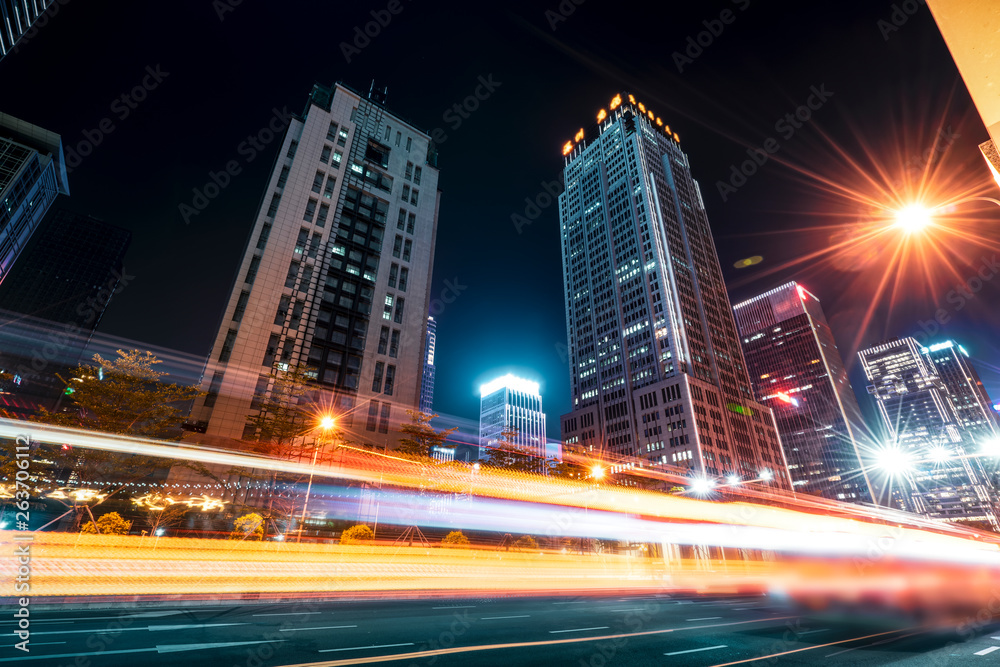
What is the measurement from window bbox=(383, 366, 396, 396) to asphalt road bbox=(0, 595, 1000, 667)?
36.8m

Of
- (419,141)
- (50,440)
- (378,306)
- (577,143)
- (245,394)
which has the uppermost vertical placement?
(577,143)

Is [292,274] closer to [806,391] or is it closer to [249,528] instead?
[249,528]

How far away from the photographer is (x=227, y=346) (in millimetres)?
45594

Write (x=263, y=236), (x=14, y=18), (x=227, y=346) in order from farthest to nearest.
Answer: (x=263, y=236) < (x=227, y=346) < (x=14, y=18)

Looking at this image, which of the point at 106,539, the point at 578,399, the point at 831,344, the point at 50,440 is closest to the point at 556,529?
the point at 106,539

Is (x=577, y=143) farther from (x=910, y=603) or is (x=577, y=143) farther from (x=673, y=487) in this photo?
(x=910, y=603)

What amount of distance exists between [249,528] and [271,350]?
2400cm

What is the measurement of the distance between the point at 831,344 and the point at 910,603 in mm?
226034

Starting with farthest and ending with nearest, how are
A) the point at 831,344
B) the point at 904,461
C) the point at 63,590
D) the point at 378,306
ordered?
the point at 831,344 → the point at 378,306 → the point at 904,461 → the point at 63,590

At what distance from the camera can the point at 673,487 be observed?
82.0 meters

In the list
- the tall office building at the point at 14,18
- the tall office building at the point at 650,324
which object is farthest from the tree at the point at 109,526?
the tall office building at the point at 650,324

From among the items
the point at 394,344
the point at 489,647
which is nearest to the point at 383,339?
the point at 394,344

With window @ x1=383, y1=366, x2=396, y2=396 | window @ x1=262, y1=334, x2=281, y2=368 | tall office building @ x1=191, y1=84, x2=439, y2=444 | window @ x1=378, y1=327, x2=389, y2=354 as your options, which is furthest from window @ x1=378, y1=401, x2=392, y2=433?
window @ x1=262, y1=334, x2=281, y2=368

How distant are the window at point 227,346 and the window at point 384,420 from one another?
18.1 metres
